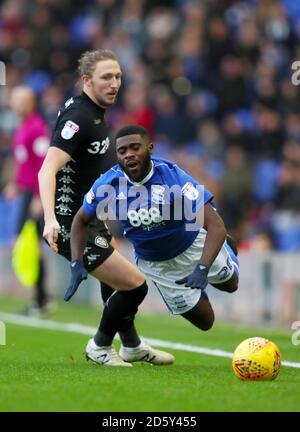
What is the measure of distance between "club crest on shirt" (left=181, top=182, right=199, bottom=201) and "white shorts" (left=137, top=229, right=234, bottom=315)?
0.71 metres

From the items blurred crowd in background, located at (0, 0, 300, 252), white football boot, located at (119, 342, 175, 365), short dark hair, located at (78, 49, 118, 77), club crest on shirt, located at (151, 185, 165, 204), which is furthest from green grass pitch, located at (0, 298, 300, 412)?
blurred crowd in background, located at (0, 0, 300, 252)

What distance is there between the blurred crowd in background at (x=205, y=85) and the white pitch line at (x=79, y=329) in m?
2.73

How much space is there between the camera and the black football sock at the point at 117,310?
7750 mm

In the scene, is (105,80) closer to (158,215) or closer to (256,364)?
(158,215)

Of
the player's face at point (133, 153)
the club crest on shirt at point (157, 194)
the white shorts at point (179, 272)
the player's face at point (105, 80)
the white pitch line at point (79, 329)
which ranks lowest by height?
the white pitch line at point (79, 329)

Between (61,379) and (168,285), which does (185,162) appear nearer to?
(168,285)

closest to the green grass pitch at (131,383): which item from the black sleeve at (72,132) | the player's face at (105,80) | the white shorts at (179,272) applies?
the white shorts at (179,272)

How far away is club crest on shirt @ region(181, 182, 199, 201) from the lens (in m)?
7.48

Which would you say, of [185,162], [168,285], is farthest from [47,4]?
[168,285]

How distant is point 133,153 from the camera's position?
7.38 metres

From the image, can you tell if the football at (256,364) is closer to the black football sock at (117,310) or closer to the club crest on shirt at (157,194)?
the black football sock at (117,310)

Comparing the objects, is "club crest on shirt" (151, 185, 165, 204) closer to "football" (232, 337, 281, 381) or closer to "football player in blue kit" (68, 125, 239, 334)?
"football player in blue kit" (68, 125, 239, 334)

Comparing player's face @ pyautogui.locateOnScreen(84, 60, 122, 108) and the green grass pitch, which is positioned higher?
player's face @ pyautogui.locateOnScreen(84, 60, 122, 108)

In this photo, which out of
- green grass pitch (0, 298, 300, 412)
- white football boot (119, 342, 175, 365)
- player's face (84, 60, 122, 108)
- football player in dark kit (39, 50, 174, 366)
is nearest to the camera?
green grass pitch (0, 298, 300, 412)
